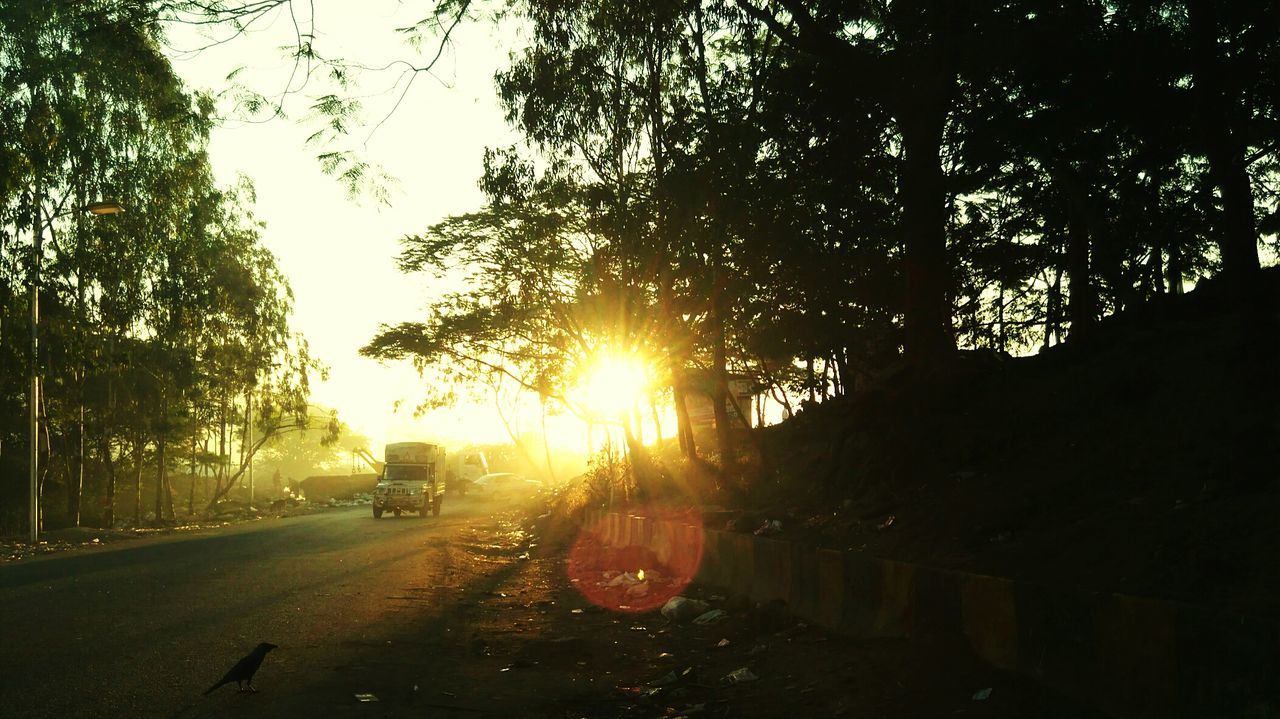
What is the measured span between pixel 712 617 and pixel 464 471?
2841 inches

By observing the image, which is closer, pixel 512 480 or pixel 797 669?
pixel 797 669

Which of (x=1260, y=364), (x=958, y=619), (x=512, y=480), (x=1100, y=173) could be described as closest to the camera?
(x=958, y=619)

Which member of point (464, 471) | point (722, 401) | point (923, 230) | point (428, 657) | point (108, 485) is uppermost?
point (923, 230)

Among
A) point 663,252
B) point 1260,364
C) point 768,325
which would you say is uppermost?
point 663,252

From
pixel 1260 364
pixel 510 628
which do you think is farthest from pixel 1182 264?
pixel 510 628

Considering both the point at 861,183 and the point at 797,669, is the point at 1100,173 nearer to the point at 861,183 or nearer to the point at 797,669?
the point at 861,183

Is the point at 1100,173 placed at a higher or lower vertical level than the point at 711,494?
higher

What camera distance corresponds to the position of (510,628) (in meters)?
9.32

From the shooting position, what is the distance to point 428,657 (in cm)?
746

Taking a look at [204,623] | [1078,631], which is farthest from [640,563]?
[1078,631]

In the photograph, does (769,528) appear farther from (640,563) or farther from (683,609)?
(640,563)

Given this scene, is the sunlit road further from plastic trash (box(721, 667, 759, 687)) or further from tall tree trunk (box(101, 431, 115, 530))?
tall tree trunk (box(101, 431, 115, 530))

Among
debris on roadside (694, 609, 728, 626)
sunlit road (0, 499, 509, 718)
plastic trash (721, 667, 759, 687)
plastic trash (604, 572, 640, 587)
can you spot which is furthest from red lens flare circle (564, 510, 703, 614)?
plastic trash (721, 667, 759, 687)

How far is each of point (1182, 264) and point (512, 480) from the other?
238 ft
